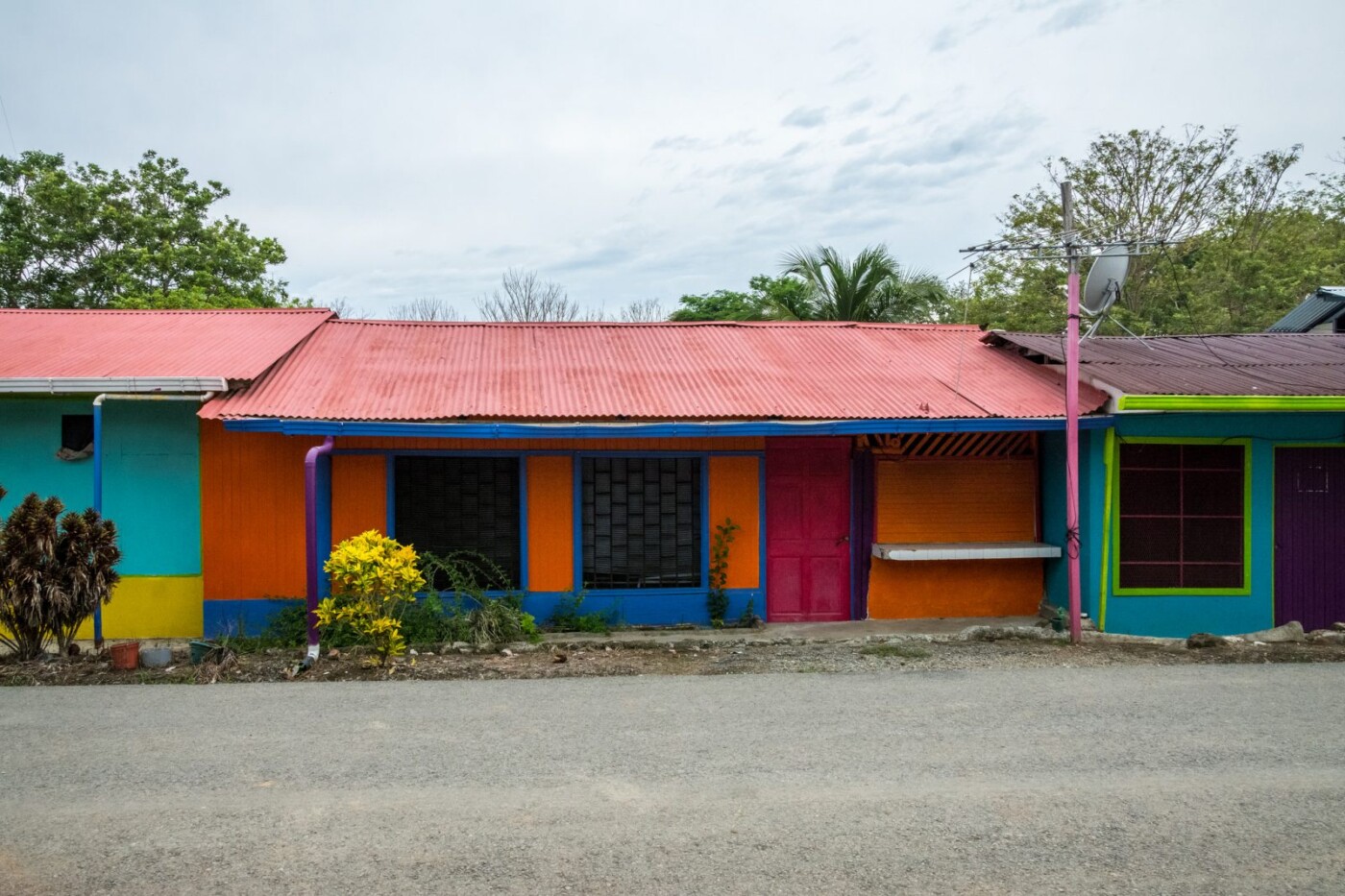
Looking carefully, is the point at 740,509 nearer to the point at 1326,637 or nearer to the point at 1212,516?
the point at 1212,516

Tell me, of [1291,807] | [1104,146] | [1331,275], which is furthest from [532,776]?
[1331,275]

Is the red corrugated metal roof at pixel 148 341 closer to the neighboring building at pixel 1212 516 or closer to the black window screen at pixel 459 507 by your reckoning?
the black window screen at pixel 459 507

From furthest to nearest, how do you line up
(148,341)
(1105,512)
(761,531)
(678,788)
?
(148,341) → (761,531) → (1105,512) → (678,788)

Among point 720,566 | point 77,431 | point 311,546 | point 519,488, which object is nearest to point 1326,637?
point 720,566

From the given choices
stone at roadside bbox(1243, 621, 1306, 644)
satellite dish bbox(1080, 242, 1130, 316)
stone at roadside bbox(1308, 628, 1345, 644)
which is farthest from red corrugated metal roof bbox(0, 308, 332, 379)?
stone at roadside bbox(1308, 628, 1345, 644)

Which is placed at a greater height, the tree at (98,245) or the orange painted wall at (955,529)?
the tree at (98,245)

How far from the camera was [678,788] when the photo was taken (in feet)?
16.4

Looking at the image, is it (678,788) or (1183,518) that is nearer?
(678,788)

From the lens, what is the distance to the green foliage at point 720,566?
33.2ft

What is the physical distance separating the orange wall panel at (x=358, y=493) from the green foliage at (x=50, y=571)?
210 centimetres

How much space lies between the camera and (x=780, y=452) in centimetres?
1045

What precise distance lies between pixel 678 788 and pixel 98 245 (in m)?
23.1

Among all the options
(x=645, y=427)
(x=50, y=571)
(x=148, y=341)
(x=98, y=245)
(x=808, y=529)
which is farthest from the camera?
(x=98, y=245)

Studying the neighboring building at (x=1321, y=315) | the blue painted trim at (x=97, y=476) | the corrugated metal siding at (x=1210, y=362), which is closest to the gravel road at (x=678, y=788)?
the blue painted trim at (x=97, y=476)
